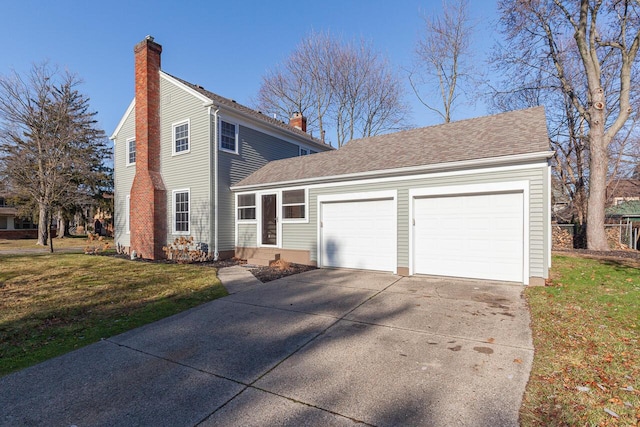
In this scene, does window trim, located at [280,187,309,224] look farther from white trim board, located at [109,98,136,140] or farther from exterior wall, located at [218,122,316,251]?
white trim board, located at [109,98,136,140]

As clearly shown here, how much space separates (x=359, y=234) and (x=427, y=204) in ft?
7.13

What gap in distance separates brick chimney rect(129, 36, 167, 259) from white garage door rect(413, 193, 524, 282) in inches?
403

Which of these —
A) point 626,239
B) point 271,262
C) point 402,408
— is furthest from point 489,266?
point 626,239

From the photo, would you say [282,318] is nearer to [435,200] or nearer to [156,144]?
[435,200]

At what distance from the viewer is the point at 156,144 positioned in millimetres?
13148

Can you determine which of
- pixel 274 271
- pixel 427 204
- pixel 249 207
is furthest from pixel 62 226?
pixel 427 204

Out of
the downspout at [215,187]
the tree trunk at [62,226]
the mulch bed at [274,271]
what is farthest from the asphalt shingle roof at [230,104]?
the tree trunk at [62,226]

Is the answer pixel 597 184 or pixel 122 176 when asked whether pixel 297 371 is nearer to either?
pixel 597 184

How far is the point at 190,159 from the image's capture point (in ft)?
40.8

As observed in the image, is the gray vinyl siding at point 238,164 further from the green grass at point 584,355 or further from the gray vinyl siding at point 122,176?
the green grass at point 584,355

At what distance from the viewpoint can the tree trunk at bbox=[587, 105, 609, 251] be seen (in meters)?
12.2

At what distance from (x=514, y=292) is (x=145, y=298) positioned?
25.3 feet

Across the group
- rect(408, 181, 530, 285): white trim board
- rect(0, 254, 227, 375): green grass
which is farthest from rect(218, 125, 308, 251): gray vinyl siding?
rect(408, 181, 530, 285): white trim board

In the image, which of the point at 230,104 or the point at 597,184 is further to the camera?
the point at 230,104
